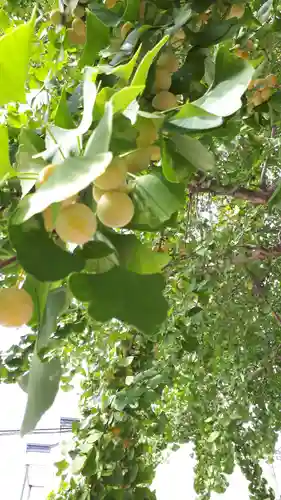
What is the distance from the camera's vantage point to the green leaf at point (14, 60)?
19 centimetres

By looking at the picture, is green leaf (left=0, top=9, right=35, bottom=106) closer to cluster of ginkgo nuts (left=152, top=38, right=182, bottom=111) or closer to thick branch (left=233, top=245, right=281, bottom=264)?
cluster of ginkgo nuts (left=152, top=38, right=182, bottom=111)

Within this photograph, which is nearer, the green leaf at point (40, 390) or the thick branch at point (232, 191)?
the green leaf at point (40, 390)

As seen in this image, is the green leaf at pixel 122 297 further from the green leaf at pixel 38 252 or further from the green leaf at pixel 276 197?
the green leaf at pixel 276 197

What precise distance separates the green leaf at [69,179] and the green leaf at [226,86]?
0.07 meters

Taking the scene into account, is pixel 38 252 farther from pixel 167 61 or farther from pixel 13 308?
pixel 167 61

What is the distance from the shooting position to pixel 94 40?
36 cm

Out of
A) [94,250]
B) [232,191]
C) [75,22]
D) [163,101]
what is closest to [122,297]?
[94,250]

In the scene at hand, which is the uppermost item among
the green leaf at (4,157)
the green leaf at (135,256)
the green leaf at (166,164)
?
the green leaf at (166,164)

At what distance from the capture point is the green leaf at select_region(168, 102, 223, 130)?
0.22 metres

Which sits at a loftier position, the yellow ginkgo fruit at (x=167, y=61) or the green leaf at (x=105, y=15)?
the green leaf at (x=105, y=15)

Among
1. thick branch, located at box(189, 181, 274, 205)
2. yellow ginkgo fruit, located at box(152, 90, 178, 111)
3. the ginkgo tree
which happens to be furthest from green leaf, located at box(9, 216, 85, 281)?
thick branch, located at box(189, 181, 274, 205)

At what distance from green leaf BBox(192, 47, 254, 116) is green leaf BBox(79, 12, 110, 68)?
0.44 ft

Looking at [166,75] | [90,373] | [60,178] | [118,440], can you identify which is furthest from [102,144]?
[90,373]

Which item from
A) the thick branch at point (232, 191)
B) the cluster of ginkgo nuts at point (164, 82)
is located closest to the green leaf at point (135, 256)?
the cluster of ginkgo nuts at point (164, 82)
